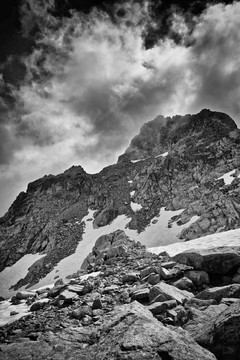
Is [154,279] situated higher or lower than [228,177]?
lower

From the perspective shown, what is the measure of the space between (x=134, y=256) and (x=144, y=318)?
15780 mm

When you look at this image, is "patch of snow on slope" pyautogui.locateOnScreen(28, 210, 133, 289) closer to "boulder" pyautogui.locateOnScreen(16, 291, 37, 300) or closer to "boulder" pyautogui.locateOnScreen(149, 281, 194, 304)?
"boulder" pyautogui.locateOnScreen(16, 291, 37, 300)

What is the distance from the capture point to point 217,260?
419 inches

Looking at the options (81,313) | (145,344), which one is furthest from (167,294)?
(145,344)

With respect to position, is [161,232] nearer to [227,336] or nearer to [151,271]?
[151,271]

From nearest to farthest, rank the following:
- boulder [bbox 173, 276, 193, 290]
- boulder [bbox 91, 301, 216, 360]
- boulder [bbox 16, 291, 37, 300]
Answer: boulder [bbox 91, 301, 216, 360]
boulder [bbox 173, 276, 193, 290]
boulder [bbox 16, 291, 37, 300]

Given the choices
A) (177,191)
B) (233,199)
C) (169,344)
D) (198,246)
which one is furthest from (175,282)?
(177,191)

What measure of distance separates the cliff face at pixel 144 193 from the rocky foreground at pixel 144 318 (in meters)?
32.5

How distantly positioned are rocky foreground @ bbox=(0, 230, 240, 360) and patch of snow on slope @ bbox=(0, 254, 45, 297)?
52006 mm

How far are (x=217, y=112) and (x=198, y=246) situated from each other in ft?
294

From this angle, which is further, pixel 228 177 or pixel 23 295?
pixel 228 177

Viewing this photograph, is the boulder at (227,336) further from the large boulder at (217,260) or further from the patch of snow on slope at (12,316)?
the patch of snow on slope at (12,316)

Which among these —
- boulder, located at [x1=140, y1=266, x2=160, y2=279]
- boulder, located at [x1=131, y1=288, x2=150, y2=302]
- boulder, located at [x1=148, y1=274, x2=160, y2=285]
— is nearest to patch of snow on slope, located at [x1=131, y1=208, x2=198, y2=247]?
boulder, located at [x1=140, y1=266, x2=160, y2=279]

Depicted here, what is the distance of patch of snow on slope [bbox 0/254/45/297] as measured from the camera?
56.3 metres
